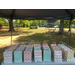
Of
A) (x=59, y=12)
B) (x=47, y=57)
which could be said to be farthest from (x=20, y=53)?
(x=59, y=12)

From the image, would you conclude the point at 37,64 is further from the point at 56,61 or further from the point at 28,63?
the point at 56,61

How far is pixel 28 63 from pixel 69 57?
1380mm

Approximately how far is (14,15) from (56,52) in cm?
285

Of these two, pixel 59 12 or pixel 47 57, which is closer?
pixel 47 57

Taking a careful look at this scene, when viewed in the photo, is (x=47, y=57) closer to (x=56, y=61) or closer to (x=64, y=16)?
(x=56, y=61)

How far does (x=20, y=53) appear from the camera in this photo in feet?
9.85

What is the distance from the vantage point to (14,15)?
181 inches

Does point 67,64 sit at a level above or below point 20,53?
below

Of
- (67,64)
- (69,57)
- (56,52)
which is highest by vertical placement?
(56,52)
